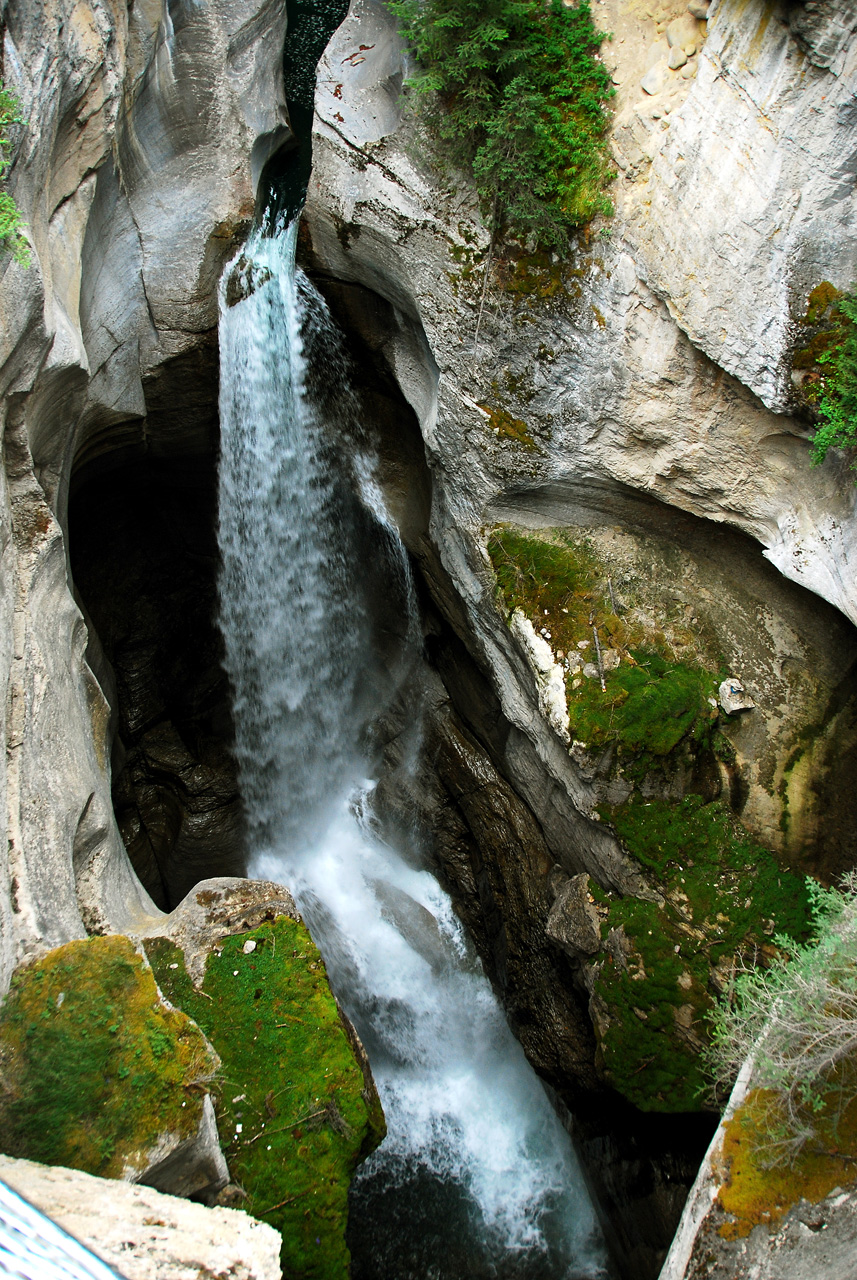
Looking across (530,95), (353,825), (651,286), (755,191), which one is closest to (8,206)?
(530,95)

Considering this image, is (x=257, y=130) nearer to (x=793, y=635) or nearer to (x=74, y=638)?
(x=74, y=638)

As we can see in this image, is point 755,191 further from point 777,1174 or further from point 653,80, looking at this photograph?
point 777,1174

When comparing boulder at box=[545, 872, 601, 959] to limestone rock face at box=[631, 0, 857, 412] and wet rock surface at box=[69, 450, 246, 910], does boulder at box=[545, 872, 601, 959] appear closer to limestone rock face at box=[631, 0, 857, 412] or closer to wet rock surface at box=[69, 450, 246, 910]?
limestone rock face at box=[631, 0, 857, 412]

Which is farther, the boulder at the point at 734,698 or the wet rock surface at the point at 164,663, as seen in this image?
the wet rock surface at the point at 164,663

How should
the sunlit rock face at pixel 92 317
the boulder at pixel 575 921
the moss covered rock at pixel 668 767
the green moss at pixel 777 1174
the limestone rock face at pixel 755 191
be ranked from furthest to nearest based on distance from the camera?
1. the boulder at pixel 575 921
2. the moss covered rock at pixel 668 767
3. the sunlit rock face at pixel 92 317
4. the limestone rock face at pixel 755 191
5. the green moss at pixel 777 1174

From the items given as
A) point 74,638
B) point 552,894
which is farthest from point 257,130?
point 552,894

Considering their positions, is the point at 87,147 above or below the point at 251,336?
above

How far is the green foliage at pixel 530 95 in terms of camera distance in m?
6.86

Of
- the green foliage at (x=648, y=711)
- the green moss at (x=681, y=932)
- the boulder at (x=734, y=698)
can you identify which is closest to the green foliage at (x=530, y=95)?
the green foliage at (x=648, y=711)

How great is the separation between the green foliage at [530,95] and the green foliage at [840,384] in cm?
240

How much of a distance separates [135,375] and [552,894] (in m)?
8.04

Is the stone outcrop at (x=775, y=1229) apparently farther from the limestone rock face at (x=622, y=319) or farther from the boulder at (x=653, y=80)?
the boulder at (x=653, y=80)

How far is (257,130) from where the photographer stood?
934cm

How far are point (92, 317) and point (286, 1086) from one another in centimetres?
782
